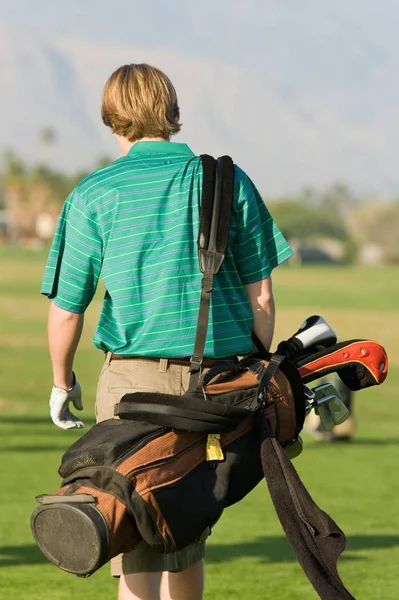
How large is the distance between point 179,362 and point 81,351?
1197 inches

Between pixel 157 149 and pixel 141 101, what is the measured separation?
16cm

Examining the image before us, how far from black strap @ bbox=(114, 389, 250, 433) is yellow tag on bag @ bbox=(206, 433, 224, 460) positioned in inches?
1.6

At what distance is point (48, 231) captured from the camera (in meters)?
191

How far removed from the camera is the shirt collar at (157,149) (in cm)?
482

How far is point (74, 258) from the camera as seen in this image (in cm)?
471

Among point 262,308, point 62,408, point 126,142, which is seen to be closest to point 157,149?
point 126,142

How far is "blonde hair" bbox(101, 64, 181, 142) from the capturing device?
4812 millimetres

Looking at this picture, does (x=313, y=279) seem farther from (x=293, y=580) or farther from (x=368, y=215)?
(x=293, y=580)

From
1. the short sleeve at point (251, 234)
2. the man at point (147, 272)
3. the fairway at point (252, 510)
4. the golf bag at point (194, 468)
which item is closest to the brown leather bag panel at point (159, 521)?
the golf bag at point (194, 468)

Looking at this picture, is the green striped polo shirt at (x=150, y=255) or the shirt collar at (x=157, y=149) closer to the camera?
the green striped polo shirt at (x=150, y=255)

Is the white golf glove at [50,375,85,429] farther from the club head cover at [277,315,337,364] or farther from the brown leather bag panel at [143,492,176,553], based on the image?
the club head cover at [277,315,337,364]

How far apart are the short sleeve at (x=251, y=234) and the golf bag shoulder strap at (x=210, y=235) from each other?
99mm

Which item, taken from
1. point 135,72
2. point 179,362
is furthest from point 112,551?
point 135,72

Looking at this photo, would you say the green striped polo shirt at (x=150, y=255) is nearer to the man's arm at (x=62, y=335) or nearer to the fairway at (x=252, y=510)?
the man's arm at (x=62, y=335)
